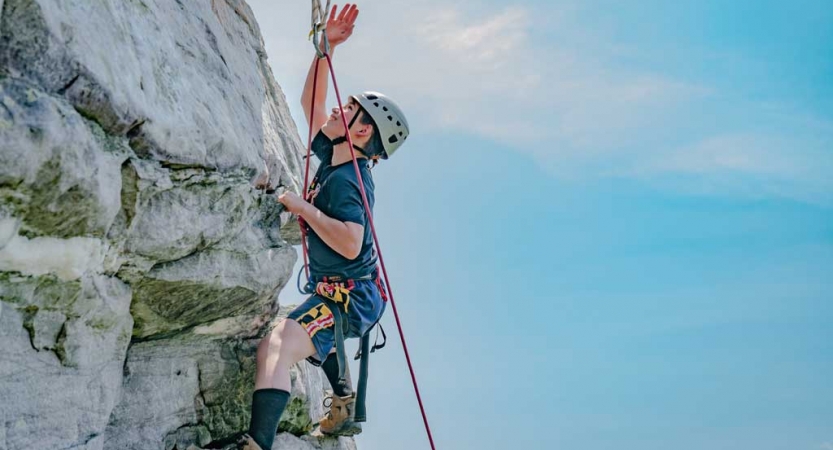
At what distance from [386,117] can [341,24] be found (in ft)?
3.05

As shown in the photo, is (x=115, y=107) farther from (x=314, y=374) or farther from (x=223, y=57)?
(x=314, y=374)

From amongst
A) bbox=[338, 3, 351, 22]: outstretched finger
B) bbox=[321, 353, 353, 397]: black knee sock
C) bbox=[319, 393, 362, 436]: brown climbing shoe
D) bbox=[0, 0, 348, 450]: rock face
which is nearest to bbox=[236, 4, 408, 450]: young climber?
bbox=[338, 3, 351, 22]: outstretched finger

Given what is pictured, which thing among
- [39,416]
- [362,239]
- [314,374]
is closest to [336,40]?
[362,239]

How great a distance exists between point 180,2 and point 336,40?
1319 mm

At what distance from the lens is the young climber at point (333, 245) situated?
519cm

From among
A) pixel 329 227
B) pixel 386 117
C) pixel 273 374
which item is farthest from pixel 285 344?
pixel 386 117

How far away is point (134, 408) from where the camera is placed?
5.05 meters

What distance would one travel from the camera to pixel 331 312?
217 inches

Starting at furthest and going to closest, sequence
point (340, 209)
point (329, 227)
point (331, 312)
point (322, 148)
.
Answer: point (322, 148) → point (331, 312) → point (340, 209) → point (329, 227)

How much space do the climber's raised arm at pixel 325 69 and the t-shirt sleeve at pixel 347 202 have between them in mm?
1010

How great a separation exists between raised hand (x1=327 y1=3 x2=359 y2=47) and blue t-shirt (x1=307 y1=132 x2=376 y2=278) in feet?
3.15

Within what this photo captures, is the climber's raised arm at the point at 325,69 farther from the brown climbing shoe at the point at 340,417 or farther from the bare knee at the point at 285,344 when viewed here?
the brown climbing shoe at the point at 340,417

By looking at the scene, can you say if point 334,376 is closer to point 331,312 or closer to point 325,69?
point 331,312

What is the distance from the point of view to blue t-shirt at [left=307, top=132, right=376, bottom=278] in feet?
17.8
